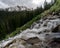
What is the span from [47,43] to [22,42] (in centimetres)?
252

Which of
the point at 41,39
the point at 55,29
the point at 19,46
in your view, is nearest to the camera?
the point at 19,46

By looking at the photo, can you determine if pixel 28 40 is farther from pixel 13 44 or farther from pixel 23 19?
pixel 23 19

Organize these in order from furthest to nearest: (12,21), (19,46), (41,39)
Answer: (12,21) → (41,39) → (19,46)

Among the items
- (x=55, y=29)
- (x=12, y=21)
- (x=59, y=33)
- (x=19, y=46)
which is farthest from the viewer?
(x=12, y=21)

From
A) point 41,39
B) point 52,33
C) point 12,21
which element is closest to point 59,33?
point 52,33

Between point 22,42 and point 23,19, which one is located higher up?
point 22,42

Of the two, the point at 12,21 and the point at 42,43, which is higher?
the point at 42,43

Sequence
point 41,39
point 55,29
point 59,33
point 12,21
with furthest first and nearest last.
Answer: point 12,21, point 55,29, point 59,33, point 41,39

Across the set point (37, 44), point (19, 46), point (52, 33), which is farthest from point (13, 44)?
point (52, 33)

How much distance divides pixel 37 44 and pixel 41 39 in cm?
143

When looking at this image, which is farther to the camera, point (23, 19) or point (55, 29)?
point (23, 19)

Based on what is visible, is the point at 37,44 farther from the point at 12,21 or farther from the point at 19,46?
the point at 12,21

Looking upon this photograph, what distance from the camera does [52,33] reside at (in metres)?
23.8

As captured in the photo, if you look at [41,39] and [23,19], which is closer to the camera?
[41,39]
